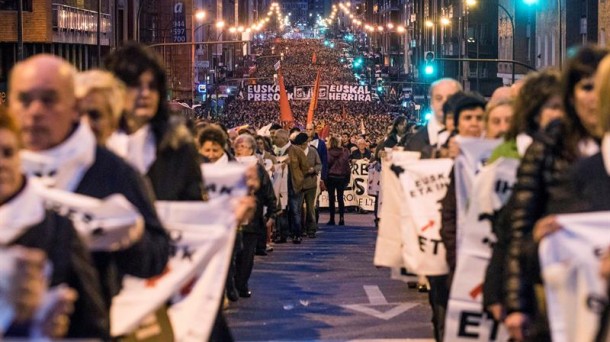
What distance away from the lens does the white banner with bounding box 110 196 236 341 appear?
6848mm

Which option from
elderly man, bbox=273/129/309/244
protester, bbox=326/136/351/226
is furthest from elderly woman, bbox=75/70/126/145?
protester, bbox=326/136/351/226

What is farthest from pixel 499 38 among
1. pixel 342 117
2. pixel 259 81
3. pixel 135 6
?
pixel 259 81

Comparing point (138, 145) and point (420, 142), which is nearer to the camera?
point (138, 145)

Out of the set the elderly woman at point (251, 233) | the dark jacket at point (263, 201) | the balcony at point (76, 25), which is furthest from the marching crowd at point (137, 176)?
the balcony at point (76, 25)

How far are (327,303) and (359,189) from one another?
19.4 meters

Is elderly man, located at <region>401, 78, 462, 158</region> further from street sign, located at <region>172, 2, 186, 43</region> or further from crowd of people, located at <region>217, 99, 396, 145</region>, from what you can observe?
street sign, located at <region>172, 2, 186, 43</region>

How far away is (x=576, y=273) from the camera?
5.34 metres

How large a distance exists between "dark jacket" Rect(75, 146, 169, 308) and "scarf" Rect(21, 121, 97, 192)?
0.06m

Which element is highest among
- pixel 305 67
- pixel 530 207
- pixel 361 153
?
pixel 305 67

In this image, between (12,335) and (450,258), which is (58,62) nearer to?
(12,335)

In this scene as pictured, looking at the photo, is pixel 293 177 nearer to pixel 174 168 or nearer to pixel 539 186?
pixel 174 168

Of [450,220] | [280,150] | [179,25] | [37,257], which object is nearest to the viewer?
[37,257]

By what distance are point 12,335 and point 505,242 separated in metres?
3.00

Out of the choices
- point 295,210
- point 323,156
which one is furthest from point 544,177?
point 323,156
